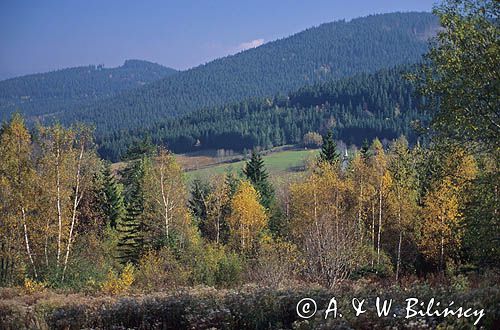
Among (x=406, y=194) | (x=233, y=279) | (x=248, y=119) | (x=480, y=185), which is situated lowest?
(x=233, y=279)

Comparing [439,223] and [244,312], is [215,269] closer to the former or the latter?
[439,223]

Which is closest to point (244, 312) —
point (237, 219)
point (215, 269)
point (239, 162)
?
point (215, 269)

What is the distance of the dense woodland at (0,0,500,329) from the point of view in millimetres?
10000

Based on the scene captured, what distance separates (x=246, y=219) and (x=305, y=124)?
420 feet

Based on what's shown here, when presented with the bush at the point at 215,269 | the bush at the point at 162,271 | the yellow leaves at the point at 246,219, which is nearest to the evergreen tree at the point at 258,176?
the yellow leaves at the point at 246,219

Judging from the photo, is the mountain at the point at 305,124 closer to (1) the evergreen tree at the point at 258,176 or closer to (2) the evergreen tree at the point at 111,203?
(1) the evergreen tree at the point at 258,176

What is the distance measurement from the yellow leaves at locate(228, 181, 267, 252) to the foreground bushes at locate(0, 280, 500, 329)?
1108 inches

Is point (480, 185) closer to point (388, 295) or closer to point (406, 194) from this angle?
point (388, 295)

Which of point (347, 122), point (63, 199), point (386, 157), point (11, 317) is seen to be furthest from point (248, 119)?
point (11, 317)

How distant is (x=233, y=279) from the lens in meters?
26.6

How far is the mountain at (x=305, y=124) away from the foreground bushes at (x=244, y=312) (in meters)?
130

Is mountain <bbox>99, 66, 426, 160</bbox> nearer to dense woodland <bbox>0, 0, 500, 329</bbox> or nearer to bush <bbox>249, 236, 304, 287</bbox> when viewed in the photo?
dense woodland <bbox>0, 0, 500, 329</bbox>

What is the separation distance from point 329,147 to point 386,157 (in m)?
13.7

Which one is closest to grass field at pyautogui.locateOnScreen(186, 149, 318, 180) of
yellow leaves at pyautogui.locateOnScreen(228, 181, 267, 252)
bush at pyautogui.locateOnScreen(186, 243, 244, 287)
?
yellow leaves at pyautogui.locateOnScreen(228, 181, 267, 252)
